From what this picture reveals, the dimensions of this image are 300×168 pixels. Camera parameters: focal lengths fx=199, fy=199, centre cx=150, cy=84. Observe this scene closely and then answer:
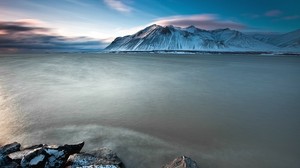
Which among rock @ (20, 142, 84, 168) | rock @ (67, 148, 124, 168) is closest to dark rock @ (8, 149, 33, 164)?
rock @ (20, 142, 84, 168)

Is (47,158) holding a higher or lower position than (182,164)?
lower

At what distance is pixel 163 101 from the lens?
476 inches

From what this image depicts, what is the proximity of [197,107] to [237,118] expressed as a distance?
2.28 metres

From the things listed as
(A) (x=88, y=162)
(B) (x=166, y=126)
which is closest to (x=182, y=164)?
(A) (x=88, y=162)

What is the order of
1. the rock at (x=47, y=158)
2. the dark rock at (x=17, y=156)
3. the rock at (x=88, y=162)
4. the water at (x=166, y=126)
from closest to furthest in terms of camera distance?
the rock at (x=88, y=162) < the rock at (x=47, y=158) < the dark rock at (x=17, y=156) < the water at (x=166, y=126)

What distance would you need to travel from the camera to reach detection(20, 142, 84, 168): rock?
15.1 ft

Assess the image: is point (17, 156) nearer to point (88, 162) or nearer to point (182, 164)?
point (88, 162)

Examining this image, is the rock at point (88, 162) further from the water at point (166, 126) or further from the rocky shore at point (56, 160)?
the water at point (166, 126)

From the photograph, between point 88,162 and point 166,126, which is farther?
point 166,126

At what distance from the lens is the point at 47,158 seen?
4.73 meters

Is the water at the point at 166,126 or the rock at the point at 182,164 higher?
the rock at the point at 182,164

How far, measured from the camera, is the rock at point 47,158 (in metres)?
4.59

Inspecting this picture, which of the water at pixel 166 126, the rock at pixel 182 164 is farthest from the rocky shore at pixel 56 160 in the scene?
the water at pixel 166 126

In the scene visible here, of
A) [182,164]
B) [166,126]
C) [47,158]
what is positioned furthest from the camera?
[166,126]
